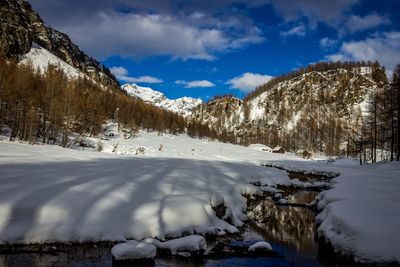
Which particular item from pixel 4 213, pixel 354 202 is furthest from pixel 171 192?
pixel 354 202

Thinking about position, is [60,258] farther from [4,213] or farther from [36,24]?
[36,24]

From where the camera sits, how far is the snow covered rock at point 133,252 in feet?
27.0

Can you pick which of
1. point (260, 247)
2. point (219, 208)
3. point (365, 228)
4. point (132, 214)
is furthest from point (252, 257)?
point (132, 214)

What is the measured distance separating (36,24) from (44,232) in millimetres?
175978

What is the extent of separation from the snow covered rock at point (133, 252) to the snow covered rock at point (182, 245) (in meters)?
0.92

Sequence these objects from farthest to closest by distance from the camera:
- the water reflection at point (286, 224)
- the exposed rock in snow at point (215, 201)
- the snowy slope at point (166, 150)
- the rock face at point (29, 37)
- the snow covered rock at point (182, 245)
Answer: the rock face at point (29, 37)
the snowy slope at point (166, 150)
the exposed rock in snow at point (215, 201)
the water reflection at point (286, 224)
the snow covered rock at point (182, 245)

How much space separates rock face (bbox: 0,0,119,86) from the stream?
9601cm

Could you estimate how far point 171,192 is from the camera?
14.1 metres

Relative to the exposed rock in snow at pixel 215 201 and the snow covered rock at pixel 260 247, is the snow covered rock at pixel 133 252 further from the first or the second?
Result: the exposed rock in snow at pixel 215 201

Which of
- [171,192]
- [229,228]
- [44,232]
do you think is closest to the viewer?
[44,232]

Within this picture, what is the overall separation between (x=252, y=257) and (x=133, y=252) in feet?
11.5

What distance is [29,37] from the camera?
5025 inches

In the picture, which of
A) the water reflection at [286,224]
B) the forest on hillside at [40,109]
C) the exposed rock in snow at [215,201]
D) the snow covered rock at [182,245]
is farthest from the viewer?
the forest on hillside at [40,109]

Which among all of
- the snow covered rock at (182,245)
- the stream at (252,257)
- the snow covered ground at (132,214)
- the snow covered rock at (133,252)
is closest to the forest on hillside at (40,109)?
the snow covered ground at (132,214)
